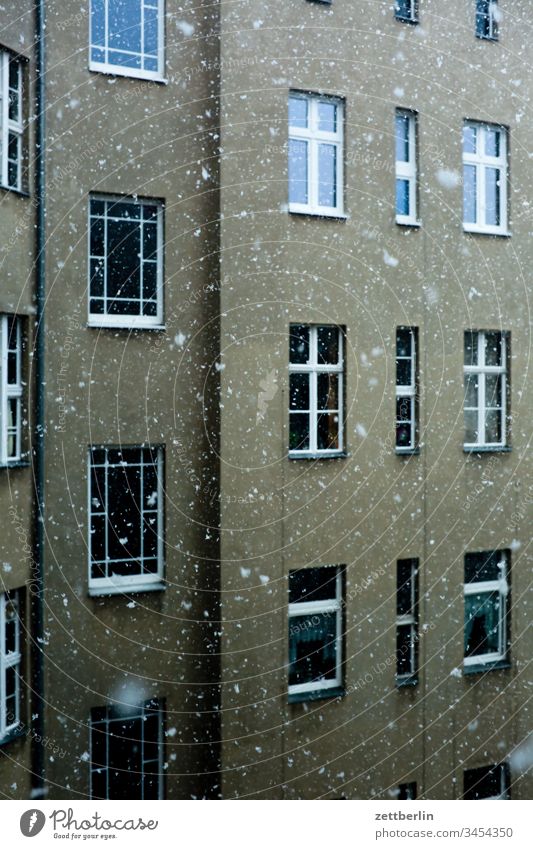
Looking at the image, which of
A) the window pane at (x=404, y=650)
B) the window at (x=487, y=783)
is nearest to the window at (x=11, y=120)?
the window pane at (x=404, y=650)

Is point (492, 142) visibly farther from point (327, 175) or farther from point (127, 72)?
point (127, 72)

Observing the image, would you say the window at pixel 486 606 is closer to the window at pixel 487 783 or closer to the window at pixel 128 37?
the window at pixel 487 783

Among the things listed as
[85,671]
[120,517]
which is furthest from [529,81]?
[85,671]

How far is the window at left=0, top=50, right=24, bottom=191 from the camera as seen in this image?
247cm

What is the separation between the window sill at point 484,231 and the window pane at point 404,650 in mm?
1313

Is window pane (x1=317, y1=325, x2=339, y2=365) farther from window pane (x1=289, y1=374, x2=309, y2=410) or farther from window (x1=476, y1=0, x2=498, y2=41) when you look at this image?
window (x1=476, y1=0, x2=498, y2=41)

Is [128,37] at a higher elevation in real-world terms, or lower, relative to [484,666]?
higher

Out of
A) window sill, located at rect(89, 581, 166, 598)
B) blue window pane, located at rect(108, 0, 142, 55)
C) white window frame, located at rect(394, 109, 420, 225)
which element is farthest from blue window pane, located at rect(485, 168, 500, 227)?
window sill, located at rect(89, 581, 166, 598)

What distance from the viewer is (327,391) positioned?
2.80 metres

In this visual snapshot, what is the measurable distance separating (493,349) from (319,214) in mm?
758

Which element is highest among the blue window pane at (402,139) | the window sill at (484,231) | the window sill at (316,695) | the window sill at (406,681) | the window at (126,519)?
the blue window pane at (402,139)

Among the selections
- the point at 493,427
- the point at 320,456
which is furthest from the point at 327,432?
the point at 493,427

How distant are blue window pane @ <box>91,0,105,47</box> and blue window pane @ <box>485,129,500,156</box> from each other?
4.19ft

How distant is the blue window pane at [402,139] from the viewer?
9.41 ft
